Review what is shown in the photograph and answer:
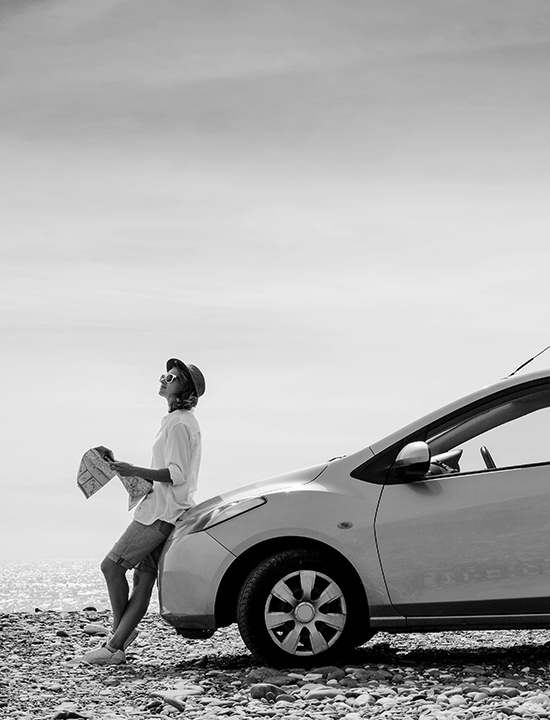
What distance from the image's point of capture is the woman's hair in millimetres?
7605

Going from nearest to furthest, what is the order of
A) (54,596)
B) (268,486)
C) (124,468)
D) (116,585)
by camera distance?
(268,486) < (124,468) < (116,585) < (54,596)

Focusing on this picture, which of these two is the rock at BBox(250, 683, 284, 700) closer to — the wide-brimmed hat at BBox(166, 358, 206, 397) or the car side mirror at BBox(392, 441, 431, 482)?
the car side mirror at BBox(392, 441, 431, 482)

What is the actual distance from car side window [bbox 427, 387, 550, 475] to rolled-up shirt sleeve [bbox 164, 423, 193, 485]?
182 cm

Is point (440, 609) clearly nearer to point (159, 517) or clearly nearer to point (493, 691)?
point (493, 691)

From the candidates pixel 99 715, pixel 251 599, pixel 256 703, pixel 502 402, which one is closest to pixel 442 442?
pixel 502 402

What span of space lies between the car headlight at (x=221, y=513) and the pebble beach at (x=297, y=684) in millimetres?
964

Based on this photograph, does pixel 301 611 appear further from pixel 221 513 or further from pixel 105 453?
pixel 105 453

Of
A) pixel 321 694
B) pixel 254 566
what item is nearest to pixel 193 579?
pixel 254 566

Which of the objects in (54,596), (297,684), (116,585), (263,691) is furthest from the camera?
(54,596)

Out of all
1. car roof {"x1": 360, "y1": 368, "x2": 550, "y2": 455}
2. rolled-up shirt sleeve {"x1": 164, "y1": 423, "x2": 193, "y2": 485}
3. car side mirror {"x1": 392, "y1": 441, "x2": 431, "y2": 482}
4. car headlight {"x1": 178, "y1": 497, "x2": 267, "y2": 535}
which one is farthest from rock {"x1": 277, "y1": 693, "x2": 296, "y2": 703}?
rolled-up shirt sleeve {"x1": 164, "y1": 423, "x2": 193, "y2": 485}

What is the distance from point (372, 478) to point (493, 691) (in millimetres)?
1500

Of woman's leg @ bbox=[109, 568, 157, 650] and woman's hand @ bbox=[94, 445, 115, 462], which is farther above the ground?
woman's hand @ bbox=[94, 445, 115, 462]

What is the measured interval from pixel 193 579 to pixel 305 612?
0.79 m

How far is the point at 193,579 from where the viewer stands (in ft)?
22.2
